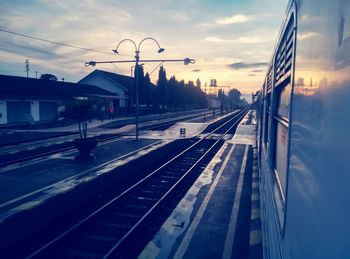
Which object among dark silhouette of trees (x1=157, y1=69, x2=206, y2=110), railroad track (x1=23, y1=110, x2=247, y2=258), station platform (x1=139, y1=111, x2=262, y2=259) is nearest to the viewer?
station platform (x1=139, y1=111, x2=262, y2=259)

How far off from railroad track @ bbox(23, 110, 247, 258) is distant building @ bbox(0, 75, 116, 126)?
72.9ft

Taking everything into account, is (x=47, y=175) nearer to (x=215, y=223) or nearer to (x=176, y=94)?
(x=215, y=223)

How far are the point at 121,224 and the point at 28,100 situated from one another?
28265 mm

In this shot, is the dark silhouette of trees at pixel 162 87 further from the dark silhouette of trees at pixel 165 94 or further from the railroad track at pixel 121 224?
the railroad track at pixel 121 224

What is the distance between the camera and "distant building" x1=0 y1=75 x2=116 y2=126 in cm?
2839

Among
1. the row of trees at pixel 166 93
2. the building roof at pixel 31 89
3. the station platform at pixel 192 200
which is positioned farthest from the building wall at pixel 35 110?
the station platform at pixel 192 200

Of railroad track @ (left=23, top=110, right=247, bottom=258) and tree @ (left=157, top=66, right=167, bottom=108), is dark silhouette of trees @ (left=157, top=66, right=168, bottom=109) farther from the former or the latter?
railroad track @ (left=23, top=110, right=247, bottom=258)

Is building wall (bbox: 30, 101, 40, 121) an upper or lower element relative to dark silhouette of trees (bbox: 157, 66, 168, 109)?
lower

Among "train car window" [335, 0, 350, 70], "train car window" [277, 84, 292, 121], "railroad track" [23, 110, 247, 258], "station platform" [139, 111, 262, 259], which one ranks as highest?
"train car window" [335, 0, 350, 70]

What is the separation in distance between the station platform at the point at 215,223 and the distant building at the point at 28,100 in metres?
23.4

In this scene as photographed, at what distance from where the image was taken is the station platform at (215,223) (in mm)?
5582

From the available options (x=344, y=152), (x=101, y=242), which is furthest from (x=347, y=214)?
(x=101, y=242)

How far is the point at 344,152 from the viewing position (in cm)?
96

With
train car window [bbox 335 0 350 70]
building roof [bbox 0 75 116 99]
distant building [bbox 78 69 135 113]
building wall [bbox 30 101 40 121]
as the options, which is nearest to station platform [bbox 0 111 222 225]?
train car window [bbox 335 0 350 70]
